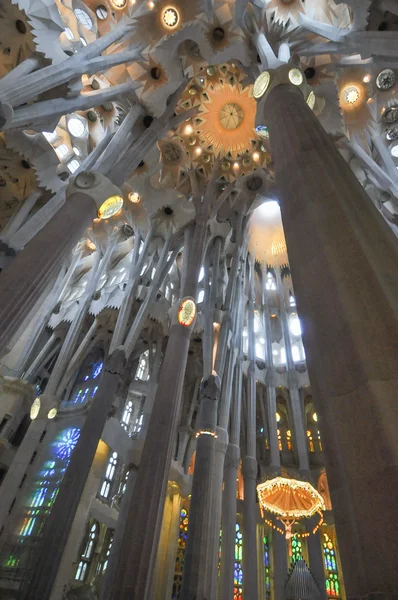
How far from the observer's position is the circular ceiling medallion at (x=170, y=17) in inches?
413

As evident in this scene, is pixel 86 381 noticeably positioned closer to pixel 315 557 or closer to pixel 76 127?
pixel 76 127

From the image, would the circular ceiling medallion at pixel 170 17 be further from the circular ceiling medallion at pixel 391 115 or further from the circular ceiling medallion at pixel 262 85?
the circular ceiling medallion at pixel 391 115

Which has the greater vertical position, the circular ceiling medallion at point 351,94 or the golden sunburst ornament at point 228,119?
the golden sunburst ornament at point 228,119

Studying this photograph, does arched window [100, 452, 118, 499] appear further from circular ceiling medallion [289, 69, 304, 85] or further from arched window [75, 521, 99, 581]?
circular ceiling medallion [289, 69, 304, 85]

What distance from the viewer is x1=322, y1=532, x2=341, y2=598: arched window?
15020 mm

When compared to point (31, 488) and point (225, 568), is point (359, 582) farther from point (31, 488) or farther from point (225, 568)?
point (31, 488)

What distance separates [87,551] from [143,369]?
888 cm

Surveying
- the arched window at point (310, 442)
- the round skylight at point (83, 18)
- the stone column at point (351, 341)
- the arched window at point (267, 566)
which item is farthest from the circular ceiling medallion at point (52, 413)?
the round skylight at point (83, 18)

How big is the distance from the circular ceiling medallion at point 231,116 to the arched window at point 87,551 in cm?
1805

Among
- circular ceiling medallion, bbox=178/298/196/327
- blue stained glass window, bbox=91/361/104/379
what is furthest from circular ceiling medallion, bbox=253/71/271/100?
blue stained glass window, bbox=91/361/104/379

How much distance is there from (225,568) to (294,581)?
2.66 meters

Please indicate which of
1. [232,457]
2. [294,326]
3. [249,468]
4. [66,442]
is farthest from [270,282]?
[66,442]

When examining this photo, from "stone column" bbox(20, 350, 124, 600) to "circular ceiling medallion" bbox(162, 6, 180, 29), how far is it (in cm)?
1060

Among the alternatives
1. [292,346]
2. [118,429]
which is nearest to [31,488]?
[118,429]
